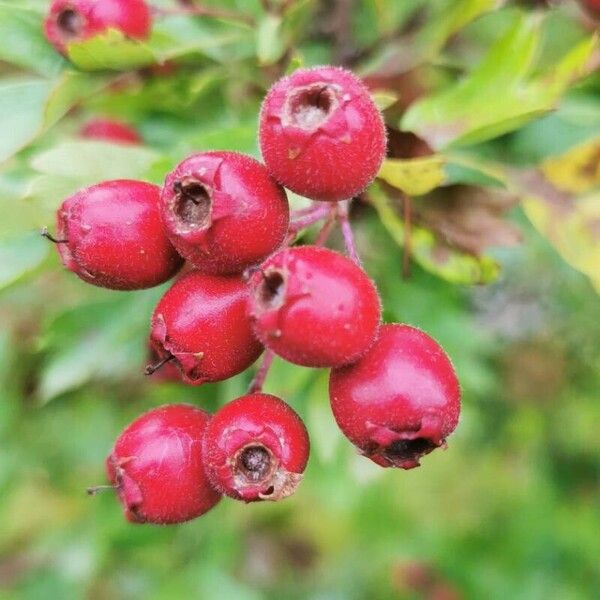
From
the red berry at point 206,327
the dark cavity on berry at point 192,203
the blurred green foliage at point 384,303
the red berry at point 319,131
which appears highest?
the red berry at point 319,131

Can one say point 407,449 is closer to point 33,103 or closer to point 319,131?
point 319,131

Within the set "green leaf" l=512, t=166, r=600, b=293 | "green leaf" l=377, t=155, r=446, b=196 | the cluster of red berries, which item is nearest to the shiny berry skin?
the cluster of red berries

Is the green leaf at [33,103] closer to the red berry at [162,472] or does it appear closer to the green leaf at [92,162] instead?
the green leaf at [92,162]

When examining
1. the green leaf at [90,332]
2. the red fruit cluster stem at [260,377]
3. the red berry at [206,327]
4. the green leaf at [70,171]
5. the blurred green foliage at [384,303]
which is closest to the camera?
the red berry at [206,327]

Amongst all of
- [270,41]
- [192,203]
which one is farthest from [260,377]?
[270,41]

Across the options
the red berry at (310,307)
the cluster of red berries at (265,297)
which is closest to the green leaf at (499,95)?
the cluster of red berries at (265,297)

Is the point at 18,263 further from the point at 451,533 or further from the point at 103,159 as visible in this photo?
the point at 451,533

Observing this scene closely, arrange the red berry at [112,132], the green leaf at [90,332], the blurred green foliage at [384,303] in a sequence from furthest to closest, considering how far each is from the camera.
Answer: the red berry at [112,132] < the green leaf at [90,332] < the blurred green foliage at [384,303]

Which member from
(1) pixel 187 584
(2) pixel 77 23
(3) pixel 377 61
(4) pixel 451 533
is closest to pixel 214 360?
(2) pixel 77 23
